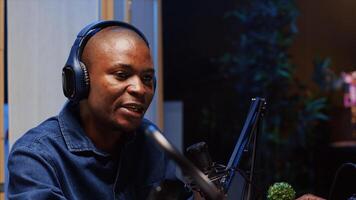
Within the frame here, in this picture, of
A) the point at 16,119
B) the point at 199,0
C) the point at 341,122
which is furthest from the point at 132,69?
the point at 341,122

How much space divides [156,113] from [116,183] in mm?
1046

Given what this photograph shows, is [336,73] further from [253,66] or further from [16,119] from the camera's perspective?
[16,119]

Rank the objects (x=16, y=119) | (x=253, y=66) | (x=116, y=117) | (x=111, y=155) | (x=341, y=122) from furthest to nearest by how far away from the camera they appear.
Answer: (x=341, y=122), (x=253, y=66), (x=16, y=119), (x=111, y=155), (x=116, y=117)

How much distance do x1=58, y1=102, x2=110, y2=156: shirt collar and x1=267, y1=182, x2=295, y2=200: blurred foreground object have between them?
1.13 feet

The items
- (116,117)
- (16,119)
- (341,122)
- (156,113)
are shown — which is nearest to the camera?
(116,117)

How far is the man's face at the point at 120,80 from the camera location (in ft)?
2.96

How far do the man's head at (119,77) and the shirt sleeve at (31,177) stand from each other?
14 centimetres

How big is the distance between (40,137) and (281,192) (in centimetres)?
47

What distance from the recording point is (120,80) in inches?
35.9

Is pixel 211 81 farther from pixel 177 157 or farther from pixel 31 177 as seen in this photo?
pixel 177 157

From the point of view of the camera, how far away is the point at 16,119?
1647 mm

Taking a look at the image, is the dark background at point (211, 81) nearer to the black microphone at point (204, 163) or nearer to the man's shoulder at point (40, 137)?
the man's shoulder at point (40, 137)

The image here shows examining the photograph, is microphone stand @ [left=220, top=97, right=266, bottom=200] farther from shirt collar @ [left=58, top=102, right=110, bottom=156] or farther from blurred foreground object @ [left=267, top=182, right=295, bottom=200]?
A: shirt collar @ [left=58, top=102, right=110, bottom=156]

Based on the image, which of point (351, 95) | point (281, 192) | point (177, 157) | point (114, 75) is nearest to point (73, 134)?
point (114, 75)
